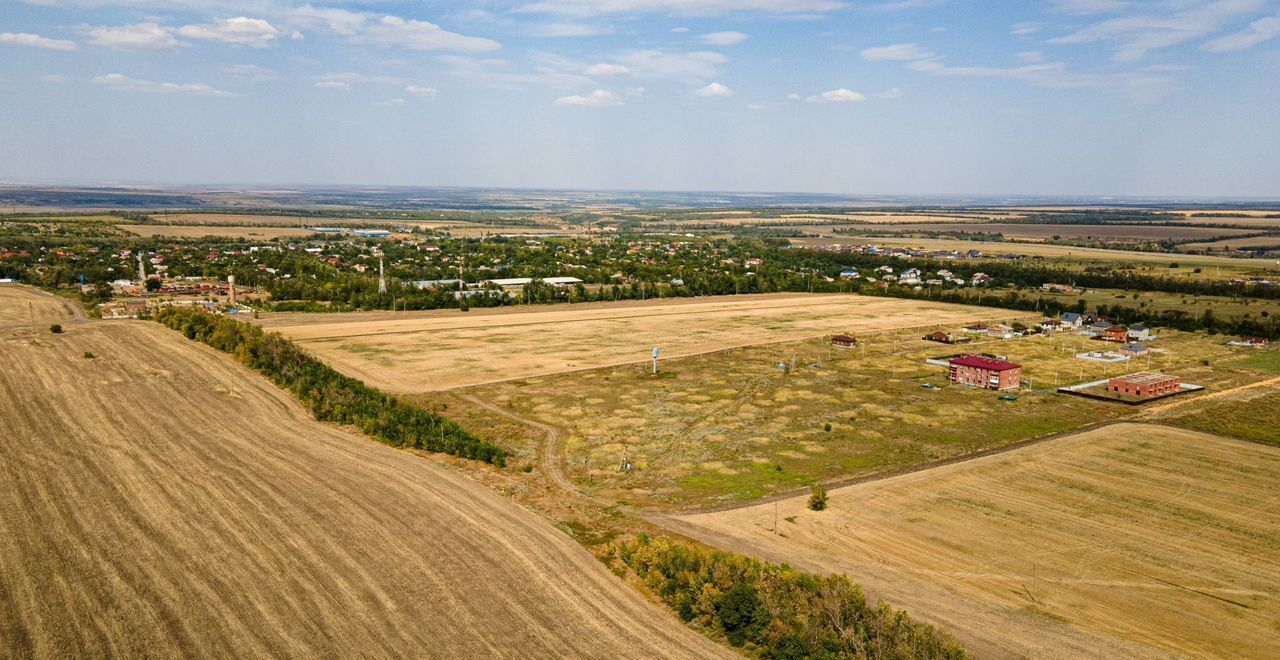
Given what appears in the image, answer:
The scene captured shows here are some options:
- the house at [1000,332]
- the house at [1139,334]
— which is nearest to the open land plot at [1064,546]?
the house at [1000,332]

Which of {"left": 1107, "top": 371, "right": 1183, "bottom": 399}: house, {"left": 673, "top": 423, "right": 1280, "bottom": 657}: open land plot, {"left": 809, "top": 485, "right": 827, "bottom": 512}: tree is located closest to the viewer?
{"left": 673, "top": 423, "right": 1280, "bottom": 657}: open land plot

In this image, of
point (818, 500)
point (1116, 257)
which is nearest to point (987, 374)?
point (818, 500)

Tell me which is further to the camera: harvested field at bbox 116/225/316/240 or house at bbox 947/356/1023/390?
harvested field at bbox 116/225/316/240

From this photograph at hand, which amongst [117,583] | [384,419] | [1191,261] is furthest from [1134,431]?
[1191,261]

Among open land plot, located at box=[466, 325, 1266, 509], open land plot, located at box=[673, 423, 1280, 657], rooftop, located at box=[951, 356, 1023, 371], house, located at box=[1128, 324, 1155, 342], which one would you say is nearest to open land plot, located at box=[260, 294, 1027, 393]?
open land plot, located at box=[466, 325, 1266, 509]

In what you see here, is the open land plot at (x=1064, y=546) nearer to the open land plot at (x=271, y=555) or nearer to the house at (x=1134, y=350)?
the open land plot at (x=271, y=555)

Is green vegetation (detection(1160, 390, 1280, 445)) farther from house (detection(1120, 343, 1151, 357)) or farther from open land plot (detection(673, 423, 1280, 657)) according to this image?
house (detection(1120, 343, 1151, 357))

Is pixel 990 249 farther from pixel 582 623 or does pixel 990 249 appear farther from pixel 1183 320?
pixel 582 623
